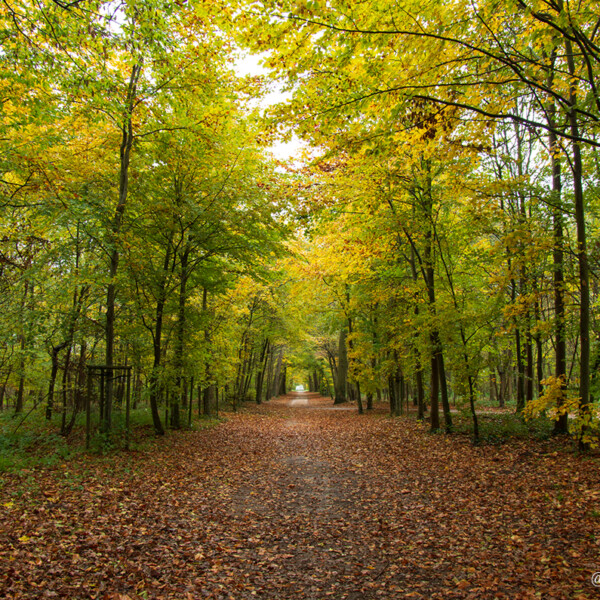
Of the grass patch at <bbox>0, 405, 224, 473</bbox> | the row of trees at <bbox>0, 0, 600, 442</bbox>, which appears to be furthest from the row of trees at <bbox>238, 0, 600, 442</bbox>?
the grass patch at <bbox>0, 405, 224, 473</bbox>

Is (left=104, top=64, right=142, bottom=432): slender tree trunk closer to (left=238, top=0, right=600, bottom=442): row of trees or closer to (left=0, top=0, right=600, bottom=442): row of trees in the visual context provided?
(left=0, top=0, right=600, bottom=442): row of trees

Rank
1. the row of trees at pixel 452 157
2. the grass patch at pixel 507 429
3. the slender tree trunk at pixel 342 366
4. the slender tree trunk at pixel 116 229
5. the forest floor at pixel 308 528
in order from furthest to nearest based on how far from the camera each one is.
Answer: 1. the slender tree trunk at pixel 342 366
2. the grass patch at pixel 507 429
3. the slender tree trunk at pixel 116 229
4. the row of trees at pixel 452 157
5. the forest floor at pixel 308 528

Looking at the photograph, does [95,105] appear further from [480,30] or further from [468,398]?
[468,398]

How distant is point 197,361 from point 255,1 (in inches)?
381

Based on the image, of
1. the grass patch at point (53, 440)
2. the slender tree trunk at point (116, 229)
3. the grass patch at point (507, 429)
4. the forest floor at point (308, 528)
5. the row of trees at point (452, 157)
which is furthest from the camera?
the grass patch at point (507, 429)

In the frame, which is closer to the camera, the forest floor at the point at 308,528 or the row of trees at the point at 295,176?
the forest floor at the point at 308,528

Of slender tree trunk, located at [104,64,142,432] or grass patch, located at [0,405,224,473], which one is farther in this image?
slender tree trunk, located at [104,64,142,432]

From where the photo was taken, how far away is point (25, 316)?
8.13 m

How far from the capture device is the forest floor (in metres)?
3.88

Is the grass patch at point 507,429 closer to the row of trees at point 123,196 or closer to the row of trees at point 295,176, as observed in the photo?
the row of trees at point 295,176

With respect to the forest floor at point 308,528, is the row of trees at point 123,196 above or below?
above

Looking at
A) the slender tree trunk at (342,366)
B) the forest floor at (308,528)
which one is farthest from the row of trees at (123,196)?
the slender tree trunk at (342,366)

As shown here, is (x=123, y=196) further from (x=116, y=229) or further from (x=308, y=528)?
(x=308, y=528)

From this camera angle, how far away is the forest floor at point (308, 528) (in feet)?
12.7
